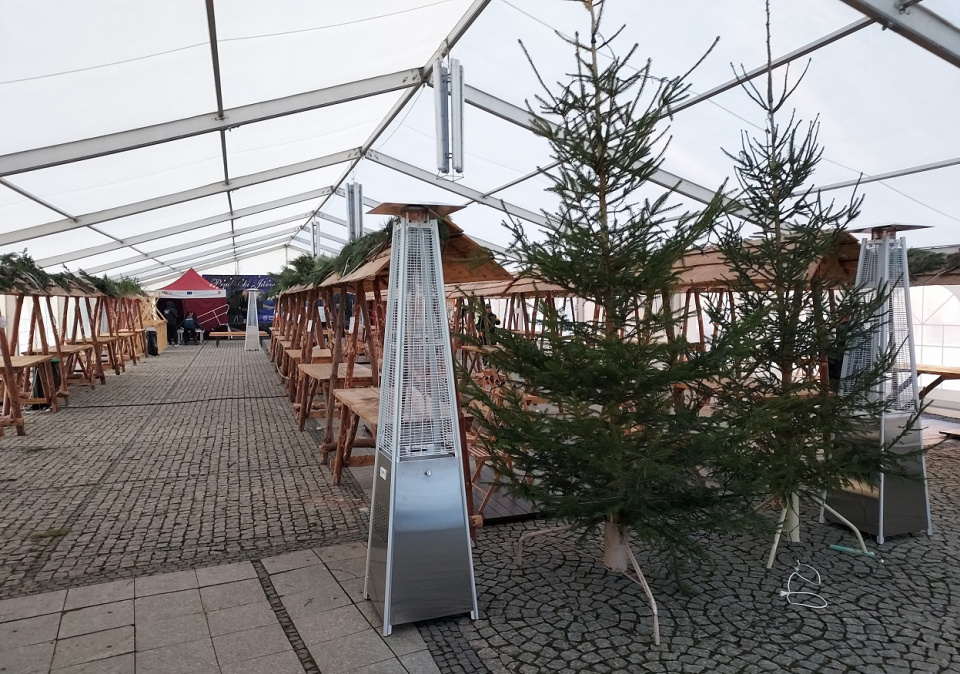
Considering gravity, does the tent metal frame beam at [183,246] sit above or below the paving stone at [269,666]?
above

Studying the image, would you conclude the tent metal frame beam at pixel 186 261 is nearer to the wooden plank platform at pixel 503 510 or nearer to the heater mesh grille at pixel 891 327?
the wooden plank platform at pixel 503 510

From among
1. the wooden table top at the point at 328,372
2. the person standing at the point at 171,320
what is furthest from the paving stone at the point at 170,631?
the person standing at the point at 171,320

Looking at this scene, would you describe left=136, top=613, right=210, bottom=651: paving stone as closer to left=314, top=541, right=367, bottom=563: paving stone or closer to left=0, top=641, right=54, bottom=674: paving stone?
left=0, top=641, right=54, bottom=674: paving stone

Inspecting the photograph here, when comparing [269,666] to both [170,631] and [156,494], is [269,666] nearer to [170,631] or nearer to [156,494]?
[170,631]

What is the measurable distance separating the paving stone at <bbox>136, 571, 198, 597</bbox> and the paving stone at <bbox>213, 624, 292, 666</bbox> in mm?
773

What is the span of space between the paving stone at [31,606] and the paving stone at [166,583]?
413 mm

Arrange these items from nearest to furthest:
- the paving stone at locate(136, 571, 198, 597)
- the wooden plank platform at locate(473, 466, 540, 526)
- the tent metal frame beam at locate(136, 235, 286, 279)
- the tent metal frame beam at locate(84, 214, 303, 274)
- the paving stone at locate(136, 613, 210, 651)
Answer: the paving stone at locate(136, 613, 210, 651) → the paving stone at locate(136, 571, 198, 597) → the wooden plank platform at locate(473, 466, 540, 526) → the tent metal frame beam at locate(84, 214, 303, 274) → the tent metal frame beam at locate(136, 235, 286, 279)

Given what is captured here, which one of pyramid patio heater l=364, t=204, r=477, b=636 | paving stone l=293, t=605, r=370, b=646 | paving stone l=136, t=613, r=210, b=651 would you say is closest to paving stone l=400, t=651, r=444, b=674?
pyramid patio heater l=364, t=204, r=477, b=636

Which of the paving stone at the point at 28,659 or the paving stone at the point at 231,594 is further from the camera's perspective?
the paving stone at the point at 231,594

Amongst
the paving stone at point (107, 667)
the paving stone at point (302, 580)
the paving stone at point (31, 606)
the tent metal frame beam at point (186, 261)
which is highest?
the tent metal frame beam at point (186, 261)

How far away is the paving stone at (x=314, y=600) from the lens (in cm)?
366

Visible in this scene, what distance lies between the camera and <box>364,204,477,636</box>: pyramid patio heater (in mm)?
3408

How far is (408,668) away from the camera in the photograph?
3061 mm

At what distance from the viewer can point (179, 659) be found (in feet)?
10.3
